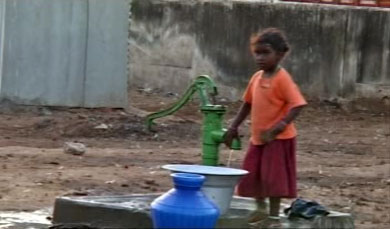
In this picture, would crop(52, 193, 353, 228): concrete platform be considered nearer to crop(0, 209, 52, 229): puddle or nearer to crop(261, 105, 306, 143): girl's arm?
crop(261, 105, 306, 143): girl's arm

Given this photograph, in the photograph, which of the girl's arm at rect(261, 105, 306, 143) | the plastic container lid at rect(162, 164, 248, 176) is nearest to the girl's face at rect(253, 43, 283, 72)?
the girl's arm at rect(261, 105, 306, 143)

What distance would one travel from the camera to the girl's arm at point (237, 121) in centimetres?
725

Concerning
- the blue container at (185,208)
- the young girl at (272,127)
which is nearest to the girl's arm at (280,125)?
the young girl at (272,127)

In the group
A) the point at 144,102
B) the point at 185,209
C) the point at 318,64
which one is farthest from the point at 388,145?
the point at 185,209

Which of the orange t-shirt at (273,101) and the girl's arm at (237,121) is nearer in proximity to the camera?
the orange t-shirt at (273,101)

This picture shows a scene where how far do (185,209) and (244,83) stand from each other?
1197 centimetres

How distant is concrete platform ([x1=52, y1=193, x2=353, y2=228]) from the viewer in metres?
6.84

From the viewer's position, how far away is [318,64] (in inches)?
663

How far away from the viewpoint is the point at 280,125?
6824 millimetres

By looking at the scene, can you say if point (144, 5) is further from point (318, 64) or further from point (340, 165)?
point (340, 165)

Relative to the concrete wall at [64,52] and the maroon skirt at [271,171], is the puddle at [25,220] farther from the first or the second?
the concrete wall at [64,52]

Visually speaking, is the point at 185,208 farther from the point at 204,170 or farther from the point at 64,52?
the point at 64,52

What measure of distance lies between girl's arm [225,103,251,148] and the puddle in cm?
150

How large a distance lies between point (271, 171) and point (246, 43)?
10324 millimetres
